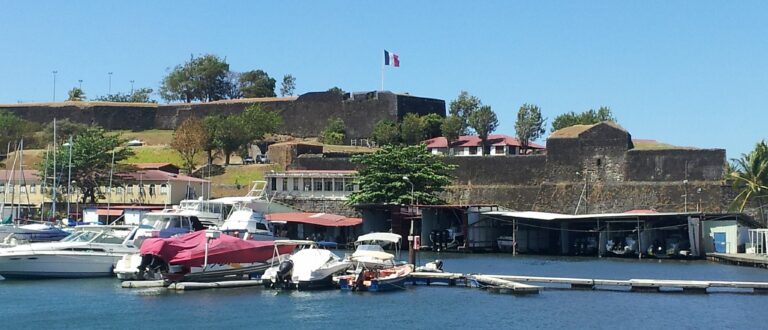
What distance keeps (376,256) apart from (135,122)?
74.0 metres

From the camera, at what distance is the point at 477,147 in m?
89.8

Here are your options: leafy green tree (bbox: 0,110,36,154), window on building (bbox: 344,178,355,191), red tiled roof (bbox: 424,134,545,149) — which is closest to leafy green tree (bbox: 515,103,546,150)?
red tiled roof (bbox: 424,134,545,149)

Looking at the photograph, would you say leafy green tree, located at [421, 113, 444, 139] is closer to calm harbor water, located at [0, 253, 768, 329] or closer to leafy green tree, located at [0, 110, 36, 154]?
leafy green tree, located at [0, 110, 36, 154]

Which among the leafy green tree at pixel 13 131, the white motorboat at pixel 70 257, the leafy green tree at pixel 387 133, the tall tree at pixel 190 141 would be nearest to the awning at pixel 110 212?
the tall tree at pixel 190 141

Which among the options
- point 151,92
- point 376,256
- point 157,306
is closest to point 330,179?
point 376,256

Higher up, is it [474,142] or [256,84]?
[256,84]

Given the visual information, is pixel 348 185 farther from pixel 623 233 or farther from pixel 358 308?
pixel 358 308

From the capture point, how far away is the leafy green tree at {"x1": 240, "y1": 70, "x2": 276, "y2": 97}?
391 feet

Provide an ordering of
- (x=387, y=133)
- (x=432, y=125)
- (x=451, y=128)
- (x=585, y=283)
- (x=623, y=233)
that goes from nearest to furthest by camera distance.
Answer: (x=585, y=283) → (x=623, y=233) → (x=451, y=128) → (x=387, y=133) → (x=432, y=125)

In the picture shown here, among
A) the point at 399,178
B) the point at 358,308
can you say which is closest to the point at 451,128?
the point at 399,178

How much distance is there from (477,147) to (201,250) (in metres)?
51.5

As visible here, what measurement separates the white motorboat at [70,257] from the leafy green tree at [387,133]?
47697 millimetres

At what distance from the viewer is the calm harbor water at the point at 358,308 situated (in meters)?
32.7

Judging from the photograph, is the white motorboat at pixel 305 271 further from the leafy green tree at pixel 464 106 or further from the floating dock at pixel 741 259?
Result: the leafy green tree at pixel 464 106
